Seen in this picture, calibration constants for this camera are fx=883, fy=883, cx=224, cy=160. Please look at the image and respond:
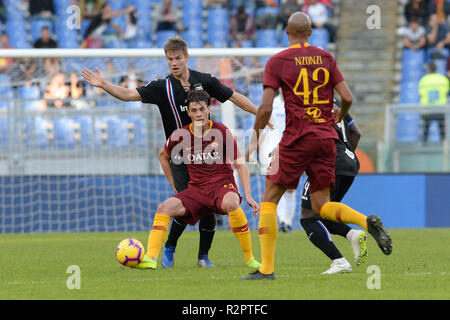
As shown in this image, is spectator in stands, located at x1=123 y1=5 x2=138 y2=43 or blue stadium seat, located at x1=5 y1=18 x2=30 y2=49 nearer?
blue stadium seat, located at x1=5 y1=18 x2=30 y2=49

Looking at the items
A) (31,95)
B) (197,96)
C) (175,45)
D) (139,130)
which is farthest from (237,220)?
(31,95)

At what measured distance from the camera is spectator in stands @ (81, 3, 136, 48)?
18484 mm

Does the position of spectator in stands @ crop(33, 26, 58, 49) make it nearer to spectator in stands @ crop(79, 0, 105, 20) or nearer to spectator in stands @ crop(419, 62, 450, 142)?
spectator in stands @ crop(79, 0, 105, 20)

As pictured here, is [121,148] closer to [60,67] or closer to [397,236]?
[60,67]

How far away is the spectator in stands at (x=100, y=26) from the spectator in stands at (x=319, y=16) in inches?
152

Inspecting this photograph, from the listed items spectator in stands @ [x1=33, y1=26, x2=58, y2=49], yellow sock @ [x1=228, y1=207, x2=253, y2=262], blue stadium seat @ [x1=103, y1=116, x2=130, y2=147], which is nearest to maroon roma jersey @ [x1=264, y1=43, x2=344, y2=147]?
yellow sock @ [x1=228, y1=207, x2=253, y2=262]

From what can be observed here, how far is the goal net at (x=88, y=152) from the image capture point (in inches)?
532

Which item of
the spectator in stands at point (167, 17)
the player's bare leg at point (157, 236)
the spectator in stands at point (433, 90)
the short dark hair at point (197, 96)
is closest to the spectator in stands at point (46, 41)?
the spectator in stands at point (167, 17)

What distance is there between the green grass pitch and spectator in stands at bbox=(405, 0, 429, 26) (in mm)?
9315

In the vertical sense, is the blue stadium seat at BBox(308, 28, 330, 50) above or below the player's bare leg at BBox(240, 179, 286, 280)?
above

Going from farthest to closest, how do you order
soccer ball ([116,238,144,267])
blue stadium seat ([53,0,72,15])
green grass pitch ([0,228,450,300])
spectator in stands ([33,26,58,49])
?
blue stadium seat ([53,0,72,15])
spectator in stands ([33,26,58,49])
soccer ball ([116,238,144,267])
green grass pitch ([0,228,450,300])

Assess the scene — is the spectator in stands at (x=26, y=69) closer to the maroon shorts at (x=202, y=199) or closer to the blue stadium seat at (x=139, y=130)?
the blue stadium seat at (x=139, y=130)

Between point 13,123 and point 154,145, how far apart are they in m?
2.22
